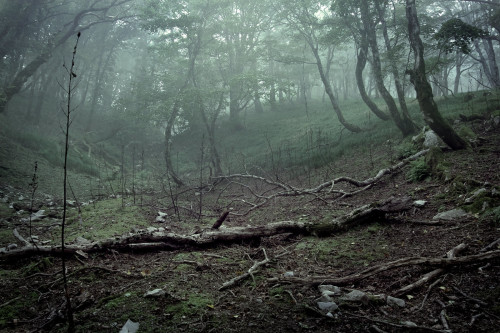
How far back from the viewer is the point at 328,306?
Answer: 255 cm

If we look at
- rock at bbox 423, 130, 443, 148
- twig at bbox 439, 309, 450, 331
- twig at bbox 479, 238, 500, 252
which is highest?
rock at bbox 423, 130, 443, 148

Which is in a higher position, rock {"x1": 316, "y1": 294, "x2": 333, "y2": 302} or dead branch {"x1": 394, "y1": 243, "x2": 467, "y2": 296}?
dead branch {"x1": 394, "y1": 243, "x2": 467, "y2": 296}

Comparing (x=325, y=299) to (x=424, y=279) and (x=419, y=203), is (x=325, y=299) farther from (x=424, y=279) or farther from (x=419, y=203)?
(x=419, y=203)

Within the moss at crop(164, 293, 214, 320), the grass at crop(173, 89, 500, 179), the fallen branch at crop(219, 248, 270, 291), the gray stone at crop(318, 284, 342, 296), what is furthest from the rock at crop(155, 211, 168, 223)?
the gray stone at crop(318, 284, 342, 296)

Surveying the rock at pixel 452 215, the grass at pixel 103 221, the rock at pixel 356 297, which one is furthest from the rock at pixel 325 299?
the grass at pixel 103 221

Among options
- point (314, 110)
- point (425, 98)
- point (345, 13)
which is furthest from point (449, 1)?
point (425, 98)

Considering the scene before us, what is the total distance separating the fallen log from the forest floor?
0.09 meters

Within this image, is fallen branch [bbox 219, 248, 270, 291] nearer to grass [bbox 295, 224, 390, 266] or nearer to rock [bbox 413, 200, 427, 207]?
grass [bbox 295, 224, 390, 266]

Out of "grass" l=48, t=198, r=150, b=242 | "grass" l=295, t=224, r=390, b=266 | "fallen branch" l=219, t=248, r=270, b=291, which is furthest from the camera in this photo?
"grass" l=48, t=198, r=150, b=242

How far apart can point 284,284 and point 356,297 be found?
31.0 inches

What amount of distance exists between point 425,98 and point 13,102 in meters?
27.2

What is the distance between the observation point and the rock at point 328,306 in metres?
2.53

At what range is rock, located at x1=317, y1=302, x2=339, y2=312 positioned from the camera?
2529 mm

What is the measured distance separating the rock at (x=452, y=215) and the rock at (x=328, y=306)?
2.84m
